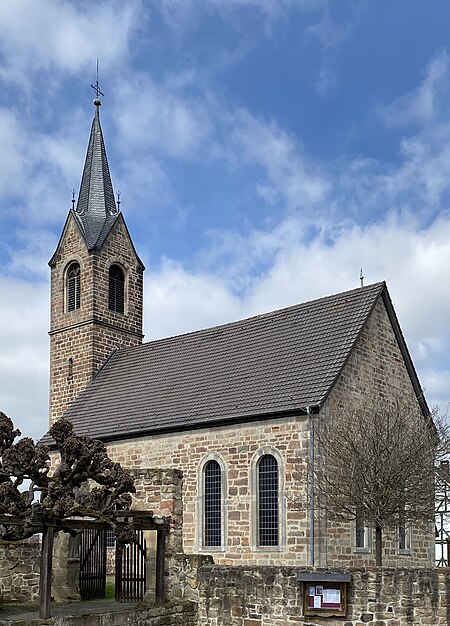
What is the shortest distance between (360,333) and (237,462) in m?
5.23

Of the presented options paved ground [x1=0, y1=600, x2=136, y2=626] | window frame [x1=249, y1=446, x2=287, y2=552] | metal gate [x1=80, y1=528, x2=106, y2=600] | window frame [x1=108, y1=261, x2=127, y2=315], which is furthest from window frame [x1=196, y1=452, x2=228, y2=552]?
window frame [x1=108, y1=261, x2=127, y2=315]

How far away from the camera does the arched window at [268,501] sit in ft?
73.4

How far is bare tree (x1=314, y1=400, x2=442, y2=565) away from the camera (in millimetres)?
20031

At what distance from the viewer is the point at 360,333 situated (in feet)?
78.6

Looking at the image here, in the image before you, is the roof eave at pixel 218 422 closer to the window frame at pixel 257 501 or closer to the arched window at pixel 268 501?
the window frame at pixel 257 501

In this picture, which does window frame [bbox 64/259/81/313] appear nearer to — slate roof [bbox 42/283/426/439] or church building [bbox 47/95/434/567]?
church building [bbox 47/95/434/567]

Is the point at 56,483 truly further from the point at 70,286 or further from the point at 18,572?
the point at 70,286

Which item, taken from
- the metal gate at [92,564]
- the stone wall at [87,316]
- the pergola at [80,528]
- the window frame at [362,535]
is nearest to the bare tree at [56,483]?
the pergola at [80,528]

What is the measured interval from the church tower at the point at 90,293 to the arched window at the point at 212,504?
10.1 metres

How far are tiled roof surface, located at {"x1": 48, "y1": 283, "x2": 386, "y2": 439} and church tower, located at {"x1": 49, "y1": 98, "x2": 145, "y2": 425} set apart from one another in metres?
2.58

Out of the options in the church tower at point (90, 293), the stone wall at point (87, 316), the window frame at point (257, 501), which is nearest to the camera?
the window frame at point (257, 501)

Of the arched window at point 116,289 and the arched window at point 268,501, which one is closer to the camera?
the arched window at point 268,501

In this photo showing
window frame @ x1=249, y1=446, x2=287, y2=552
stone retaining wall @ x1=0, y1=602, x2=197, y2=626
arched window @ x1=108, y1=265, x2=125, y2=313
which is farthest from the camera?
arched window @ x1=108, y1=265, x2=125, y2=313

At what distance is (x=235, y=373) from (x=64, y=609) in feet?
34.1
